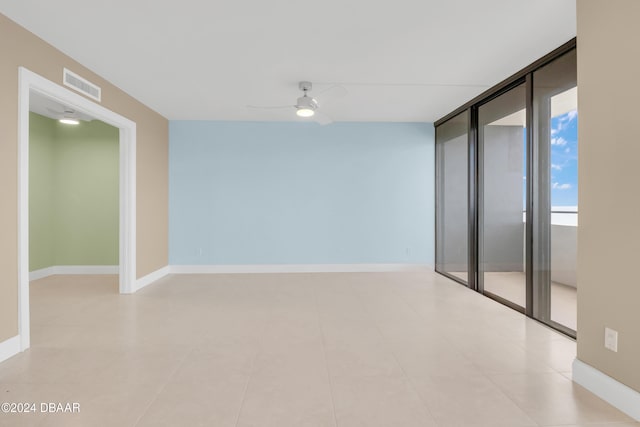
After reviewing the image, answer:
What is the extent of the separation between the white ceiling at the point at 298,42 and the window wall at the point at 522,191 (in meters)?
0.31

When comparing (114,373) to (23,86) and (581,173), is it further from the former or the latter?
(581,173)

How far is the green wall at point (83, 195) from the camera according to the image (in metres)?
5.64

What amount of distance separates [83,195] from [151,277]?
6.42ft

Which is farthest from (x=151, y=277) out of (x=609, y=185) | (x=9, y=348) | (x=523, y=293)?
(x=609, y=185)

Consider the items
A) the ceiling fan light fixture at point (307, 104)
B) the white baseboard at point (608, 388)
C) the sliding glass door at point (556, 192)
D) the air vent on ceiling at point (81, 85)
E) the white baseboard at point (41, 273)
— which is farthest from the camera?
the white baseboard at point (41, 273)

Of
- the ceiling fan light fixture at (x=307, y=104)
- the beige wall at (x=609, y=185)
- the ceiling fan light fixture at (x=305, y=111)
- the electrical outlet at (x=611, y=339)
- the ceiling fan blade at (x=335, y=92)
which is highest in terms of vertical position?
the ceiling fan blade at (x=335, y=92)

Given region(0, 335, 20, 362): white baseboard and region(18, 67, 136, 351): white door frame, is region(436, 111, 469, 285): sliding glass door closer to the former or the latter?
region(18, 67, 136, 351): white door frame

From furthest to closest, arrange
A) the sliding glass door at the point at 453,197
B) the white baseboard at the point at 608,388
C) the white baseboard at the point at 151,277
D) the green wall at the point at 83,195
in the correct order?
the green wall at the point at 83,195, the sliding glass door at the point at 453,197, the white baseboard at the point at 151,277, the white baseboard at the point at 608,388

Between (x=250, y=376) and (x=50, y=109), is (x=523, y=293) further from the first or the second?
(x=50, y=109)

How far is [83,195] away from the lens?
5.68m

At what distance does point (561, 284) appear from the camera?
10.1 feet

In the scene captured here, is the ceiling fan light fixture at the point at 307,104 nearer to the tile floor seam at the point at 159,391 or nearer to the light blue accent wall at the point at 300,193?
the light blue accent wall at the point at 300,193

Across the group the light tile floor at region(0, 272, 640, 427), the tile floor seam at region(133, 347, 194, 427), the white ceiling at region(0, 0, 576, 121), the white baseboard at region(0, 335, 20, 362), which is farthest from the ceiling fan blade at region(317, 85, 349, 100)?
the white baseboard at region(0, 335, 20, 362)

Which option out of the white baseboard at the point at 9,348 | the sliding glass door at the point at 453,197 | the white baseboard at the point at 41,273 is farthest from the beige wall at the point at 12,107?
the sliding glass door at the point at 453,197
